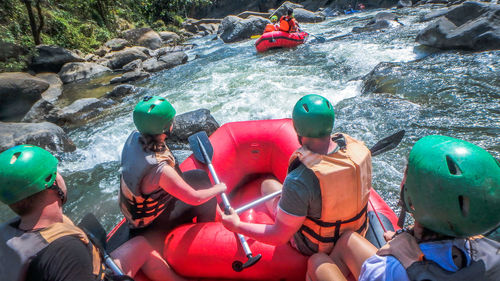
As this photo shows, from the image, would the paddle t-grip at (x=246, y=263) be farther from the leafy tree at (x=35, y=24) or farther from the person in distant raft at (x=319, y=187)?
the leafy tree at (x=35, y=24)

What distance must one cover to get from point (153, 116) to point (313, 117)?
0.96 metres

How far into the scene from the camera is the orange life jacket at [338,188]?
1.34 m

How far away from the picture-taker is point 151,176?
1723 millimetres

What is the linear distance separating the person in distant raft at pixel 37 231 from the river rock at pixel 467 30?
7.67m

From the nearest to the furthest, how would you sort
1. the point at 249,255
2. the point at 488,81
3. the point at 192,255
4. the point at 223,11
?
the point at 249,255
the point at 192,255
the point at 488,81
the point at 223,11

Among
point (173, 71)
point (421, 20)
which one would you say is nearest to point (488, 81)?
point (421, 20)

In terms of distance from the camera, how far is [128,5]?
64.8 ft

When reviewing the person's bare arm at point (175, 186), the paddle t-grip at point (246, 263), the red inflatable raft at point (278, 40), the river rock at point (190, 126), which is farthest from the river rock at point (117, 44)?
the paddle t-grip at point (246, 263)

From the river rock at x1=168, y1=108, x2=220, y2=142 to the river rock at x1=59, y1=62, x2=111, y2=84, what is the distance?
754 centimetres

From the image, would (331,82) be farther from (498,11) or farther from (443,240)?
(443,240)

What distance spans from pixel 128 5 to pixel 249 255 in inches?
877

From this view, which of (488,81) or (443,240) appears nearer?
(443,240)

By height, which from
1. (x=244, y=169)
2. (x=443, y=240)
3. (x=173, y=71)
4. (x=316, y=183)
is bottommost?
(x=173, y=71)

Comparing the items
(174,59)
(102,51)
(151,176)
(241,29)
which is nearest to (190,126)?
(151,176)
